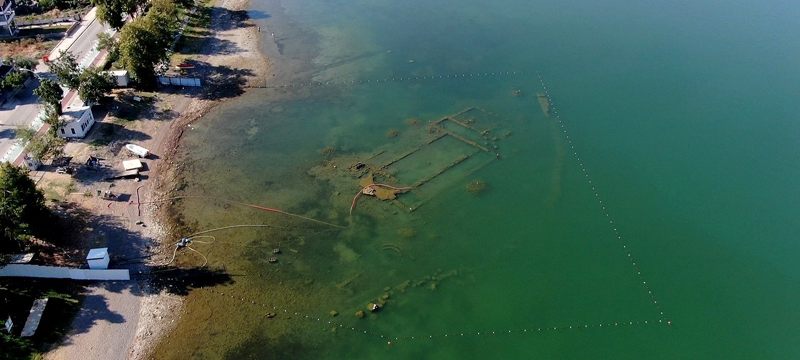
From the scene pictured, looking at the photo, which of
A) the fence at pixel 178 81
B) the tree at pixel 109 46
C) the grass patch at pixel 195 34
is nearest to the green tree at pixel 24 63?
the tree at pixel 109 46

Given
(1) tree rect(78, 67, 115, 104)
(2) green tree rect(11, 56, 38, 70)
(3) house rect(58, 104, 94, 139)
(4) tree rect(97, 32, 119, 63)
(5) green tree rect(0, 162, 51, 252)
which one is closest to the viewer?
(5) green tree rect(0, 162, 51, 252)

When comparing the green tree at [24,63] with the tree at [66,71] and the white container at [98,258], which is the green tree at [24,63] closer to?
the tree at [66,71]

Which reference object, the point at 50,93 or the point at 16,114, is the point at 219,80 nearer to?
the point at 50,93

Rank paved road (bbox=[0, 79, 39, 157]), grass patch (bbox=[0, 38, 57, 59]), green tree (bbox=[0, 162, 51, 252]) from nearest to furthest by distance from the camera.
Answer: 1. green tree (bbox=[0, 162, 51, 252])
2. paved road (bbox=[0, 79, 39, 157])
3. grass patch (bbox=[0, 38, 57, 59])

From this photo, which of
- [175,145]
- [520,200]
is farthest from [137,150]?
[520,200]

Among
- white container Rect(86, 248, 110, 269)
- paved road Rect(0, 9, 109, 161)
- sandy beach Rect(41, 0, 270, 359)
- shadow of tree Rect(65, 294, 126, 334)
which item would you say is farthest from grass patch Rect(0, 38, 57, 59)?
shadow of tree Rect(65, 294, 126, 334)

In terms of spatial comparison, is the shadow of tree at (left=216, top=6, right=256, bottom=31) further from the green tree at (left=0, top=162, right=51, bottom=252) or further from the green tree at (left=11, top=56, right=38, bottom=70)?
the green tree at (left=0, top=162, right=51, bottom=252)

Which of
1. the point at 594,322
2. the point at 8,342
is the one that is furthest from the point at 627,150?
the point at 8,342
